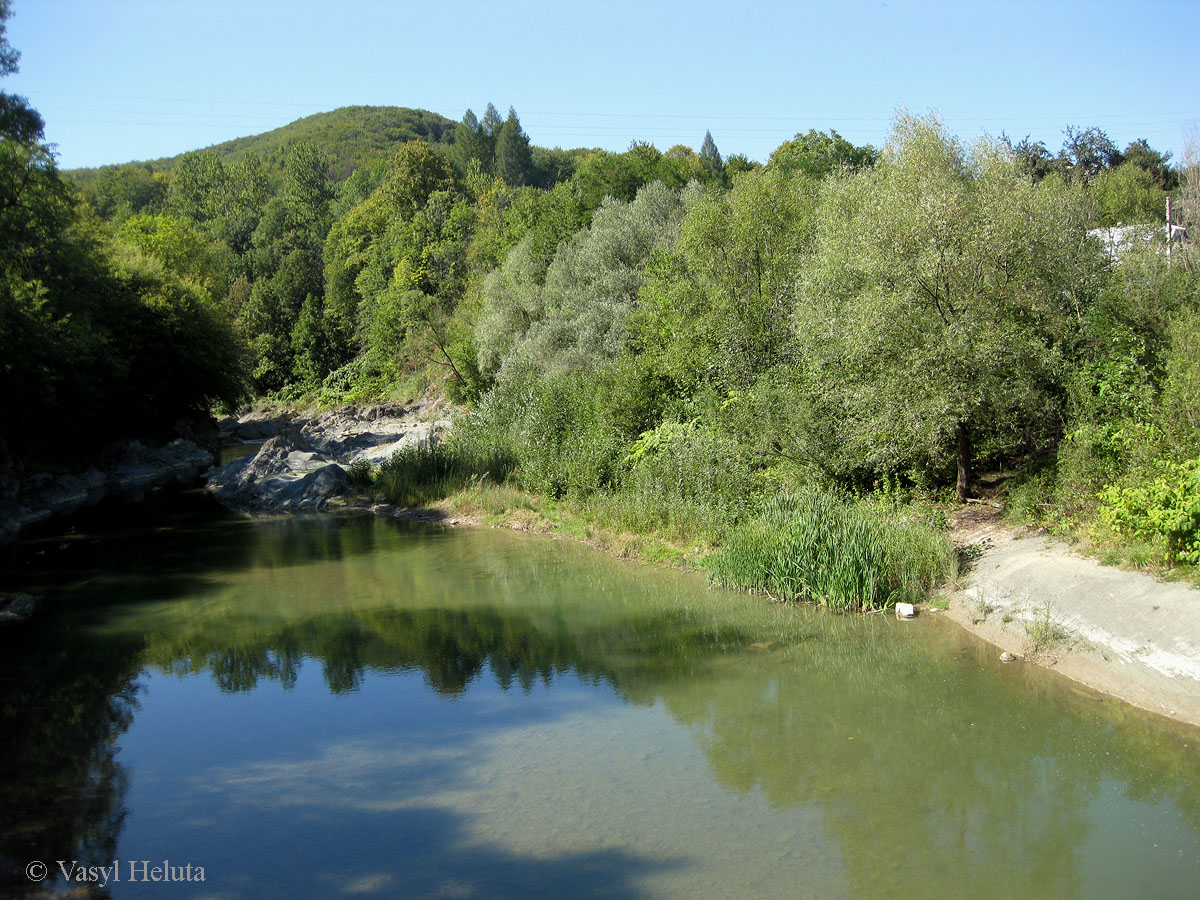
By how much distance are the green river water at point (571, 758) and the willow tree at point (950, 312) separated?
176 inches

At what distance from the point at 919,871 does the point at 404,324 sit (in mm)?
42697

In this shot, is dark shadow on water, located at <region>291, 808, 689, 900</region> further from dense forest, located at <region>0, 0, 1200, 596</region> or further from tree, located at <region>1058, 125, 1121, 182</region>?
tree, located at <region>1058, 125, 1121, 182</region>

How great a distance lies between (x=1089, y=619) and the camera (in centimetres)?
1105

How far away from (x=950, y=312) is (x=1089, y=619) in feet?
21.8

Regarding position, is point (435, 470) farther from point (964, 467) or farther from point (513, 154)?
point (513, 154)

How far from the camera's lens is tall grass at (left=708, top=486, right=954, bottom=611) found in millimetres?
14195

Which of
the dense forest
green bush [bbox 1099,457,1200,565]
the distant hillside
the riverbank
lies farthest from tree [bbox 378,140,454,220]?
green bush [bbox 1099,457,1200,565]

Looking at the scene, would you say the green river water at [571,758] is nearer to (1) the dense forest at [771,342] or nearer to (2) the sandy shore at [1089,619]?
(2) the sandy shore at [1089,619]

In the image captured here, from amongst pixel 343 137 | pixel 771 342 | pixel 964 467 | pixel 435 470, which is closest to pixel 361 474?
pixel 435 470

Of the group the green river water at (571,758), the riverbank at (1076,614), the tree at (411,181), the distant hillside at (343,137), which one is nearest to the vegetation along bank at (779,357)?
the riverbank at (1076,614)

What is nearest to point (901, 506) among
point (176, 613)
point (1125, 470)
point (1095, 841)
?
point (1125, 470)

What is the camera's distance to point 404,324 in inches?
1821

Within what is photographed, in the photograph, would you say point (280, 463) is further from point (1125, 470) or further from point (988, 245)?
point (1125, 470)

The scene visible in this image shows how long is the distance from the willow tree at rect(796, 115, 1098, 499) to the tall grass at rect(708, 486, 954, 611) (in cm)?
207
